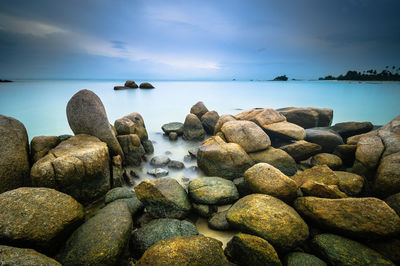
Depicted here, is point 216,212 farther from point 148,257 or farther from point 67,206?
point 67,206

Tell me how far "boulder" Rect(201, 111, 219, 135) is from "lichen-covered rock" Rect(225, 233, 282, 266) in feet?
23.3

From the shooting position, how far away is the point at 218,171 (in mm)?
5281

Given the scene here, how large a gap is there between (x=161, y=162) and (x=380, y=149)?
20.9ft

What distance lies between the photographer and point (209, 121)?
9.57m

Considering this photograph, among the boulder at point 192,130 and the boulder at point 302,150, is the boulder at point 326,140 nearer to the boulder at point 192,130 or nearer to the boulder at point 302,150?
the boulder at point 302,150

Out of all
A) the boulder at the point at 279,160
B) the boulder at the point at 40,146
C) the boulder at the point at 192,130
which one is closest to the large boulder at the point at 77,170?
the boulder at the point at 40,146

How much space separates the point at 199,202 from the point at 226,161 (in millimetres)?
1668

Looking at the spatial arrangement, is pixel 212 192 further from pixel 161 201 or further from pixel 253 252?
pixel 253 252

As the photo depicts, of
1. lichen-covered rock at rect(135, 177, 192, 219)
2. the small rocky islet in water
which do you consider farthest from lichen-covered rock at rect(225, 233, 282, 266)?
lichen-covered rock at rect(135, 177, 192, 219)

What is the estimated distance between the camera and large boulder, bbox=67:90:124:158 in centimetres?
528

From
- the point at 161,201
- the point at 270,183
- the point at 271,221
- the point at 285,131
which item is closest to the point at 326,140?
the point at 285,131

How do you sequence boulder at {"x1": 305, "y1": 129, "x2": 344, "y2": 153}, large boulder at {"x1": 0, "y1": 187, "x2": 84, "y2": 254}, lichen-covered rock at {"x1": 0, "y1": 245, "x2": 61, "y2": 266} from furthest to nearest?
boulder at {"x1": 305, "y1": 129, "x2": 344, "y2": 153} < large boulder at {"x1": 0, "y1": 187, "x2": 84, "y2": 254} < lichen-covered rock at {"x1": 0, "y1": 245, "x2": 61, "y2": 266}

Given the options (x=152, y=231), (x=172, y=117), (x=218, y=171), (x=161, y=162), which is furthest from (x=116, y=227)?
(x=172, y=117)

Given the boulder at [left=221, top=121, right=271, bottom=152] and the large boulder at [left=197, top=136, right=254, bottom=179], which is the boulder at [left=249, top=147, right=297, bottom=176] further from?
the large boulder at [left=197, top=136, right=254, bottom=179]
